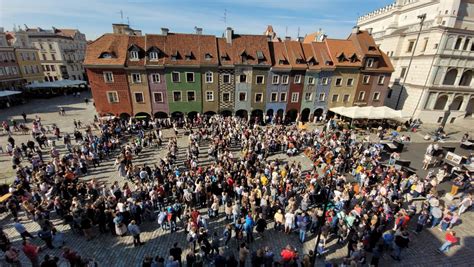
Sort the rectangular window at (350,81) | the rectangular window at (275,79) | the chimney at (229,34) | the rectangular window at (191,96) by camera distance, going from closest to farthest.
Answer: the rectangular window at (191,96) → the chimney at (229,34) → the rectangular window at (275,79) → the rectangular window at (350,81)

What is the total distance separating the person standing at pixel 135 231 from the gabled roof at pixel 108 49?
22974 millimetres

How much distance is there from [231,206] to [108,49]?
2630 centimetres

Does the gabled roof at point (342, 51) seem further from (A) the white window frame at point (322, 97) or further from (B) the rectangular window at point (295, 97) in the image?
(B) the rectangular window at point (295, 97)

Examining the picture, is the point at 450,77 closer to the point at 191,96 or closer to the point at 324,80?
the point at 324,80

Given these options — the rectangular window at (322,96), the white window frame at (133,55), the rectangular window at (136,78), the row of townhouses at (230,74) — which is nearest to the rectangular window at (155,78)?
the row of townhouses at (230,74)

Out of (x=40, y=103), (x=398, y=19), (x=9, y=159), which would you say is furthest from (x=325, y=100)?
(x=40, y=103)

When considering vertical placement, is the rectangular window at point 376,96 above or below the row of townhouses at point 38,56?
below

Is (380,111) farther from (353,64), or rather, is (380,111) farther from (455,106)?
(455,106)

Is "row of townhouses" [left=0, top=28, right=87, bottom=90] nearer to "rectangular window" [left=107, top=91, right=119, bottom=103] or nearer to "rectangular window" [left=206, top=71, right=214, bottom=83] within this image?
"rectangular window" [left=107, top=91, right=119, bottom=103]

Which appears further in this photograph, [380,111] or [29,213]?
[380,111]

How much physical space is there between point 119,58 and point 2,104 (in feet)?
86.3

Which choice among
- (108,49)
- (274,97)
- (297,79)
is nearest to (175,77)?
(108,49)

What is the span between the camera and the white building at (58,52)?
59.9 metres

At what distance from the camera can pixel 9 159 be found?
65.5 feet
